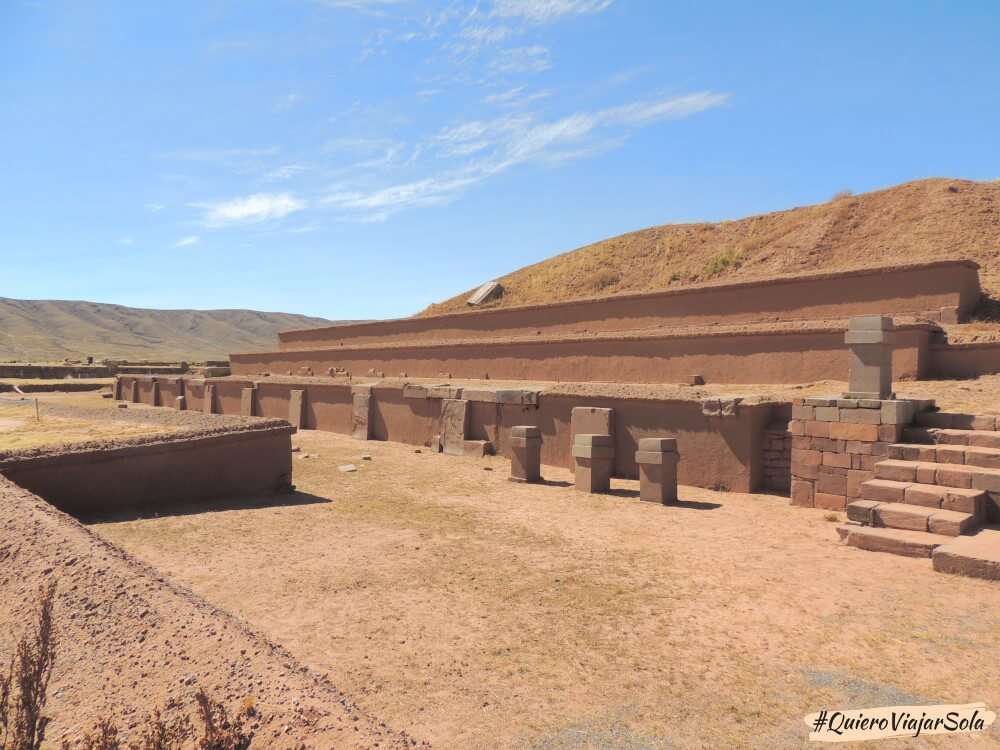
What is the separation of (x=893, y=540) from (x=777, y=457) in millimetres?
3497

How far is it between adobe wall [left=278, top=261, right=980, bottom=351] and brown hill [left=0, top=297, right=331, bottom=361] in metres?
62.5

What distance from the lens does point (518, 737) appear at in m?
3.61

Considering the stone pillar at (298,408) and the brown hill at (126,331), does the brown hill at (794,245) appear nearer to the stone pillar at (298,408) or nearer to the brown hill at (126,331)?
the stone pillar at (298,408)

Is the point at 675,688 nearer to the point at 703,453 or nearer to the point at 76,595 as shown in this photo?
the point at 76,595

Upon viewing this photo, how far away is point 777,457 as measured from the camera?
10.5m

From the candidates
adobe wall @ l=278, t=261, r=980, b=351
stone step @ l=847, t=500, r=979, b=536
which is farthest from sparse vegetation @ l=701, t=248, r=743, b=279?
stone step @ l=847, t=500, r=979, b=536

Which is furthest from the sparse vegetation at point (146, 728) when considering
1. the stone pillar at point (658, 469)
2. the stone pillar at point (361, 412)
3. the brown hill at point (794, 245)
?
the brown hill at point (794, 245)

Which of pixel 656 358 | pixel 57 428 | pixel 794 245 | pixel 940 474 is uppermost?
pixel 794 245

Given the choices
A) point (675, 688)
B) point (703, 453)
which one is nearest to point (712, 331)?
point (703, 453)

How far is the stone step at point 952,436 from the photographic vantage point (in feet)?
26.9

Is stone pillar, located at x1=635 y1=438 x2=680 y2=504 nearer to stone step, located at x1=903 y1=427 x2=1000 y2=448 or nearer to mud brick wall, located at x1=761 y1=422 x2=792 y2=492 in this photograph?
mud brick wall, located at x1=761 y1=422 x2=792 y2=492

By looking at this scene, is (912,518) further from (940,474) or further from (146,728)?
(146,728)

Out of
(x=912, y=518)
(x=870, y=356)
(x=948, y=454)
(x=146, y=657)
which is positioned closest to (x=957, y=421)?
(x=948, y=454)

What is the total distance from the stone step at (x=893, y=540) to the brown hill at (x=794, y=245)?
35.1ft
